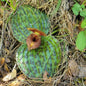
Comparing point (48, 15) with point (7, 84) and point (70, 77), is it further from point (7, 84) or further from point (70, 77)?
point (7, 84)

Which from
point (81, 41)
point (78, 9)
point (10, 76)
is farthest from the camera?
point (78, 9)

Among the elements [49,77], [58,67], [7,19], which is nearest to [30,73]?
[49,77]

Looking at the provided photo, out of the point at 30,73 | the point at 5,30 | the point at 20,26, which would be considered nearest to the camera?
the point at 30,73

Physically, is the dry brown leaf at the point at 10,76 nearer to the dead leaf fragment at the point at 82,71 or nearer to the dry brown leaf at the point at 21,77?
the dry brown leaf at the point at 21,77

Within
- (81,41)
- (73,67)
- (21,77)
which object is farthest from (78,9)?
(21,77)

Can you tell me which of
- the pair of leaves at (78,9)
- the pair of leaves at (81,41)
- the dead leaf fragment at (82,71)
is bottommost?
the dead leaf fragment at (82,71)

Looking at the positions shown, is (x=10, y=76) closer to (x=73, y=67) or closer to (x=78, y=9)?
(x=73, y=67)

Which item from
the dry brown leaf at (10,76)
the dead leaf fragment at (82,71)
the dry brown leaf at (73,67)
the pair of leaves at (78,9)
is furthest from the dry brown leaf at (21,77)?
the pair of leaves at (78,9)

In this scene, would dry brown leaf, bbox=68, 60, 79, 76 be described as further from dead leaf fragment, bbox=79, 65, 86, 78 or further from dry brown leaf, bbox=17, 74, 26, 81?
dry brown leaf, bbox=17, 74, 26, 81
